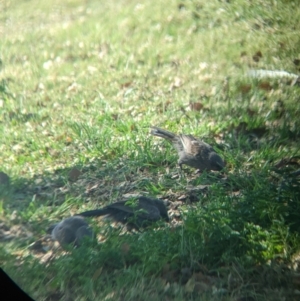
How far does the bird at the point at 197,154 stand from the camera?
4.45m

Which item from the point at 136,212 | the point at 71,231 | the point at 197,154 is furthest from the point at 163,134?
the point at 71,231

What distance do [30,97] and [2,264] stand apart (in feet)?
7.56

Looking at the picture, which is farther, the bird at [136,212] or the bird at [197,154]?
the bird at [197,154]

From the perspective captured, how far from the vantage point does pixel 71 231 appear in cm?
382

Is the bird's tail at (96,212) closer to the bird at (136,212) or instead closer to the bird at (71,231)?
the bird at (136,212)

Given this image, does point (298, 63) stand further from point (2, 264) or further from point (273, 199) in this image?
point (2, 264)

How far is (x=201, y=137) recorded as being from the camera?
4.91 metres

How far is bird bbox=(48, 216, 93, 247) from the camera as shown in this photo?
150 inches

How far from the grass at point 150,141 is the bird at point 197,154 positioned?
0.08 m

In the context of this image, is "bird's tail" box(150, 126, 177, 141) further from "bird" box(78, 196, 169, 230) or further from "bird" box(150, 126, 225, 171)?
"bird" box(78, 196, 169, 230)

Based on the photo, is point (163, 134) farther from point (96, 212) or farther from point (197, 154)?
point (96, 212)

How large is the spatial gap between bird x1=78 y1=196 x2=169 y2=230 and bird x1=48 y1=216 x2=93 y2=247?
156 mm

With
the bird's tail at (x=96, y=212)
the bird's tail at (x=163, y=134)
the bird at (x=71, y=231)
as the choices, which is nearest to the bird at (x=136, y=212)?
the bird's tail at (x=96, y=212)

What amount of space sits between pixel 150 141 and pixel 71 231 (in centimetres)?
125
